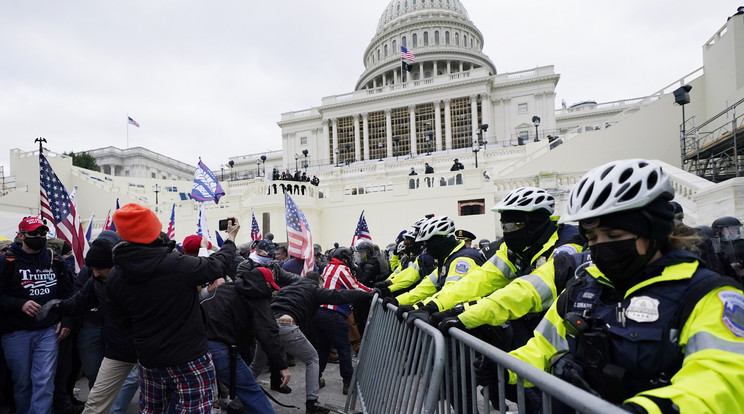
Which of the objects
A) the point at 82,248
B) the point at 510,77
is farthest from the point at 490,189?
the point at 510,77

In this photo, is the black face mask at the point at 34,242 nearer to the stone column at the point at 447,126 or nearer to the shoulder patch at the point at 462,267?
the shoulder patch at the point at 462,267

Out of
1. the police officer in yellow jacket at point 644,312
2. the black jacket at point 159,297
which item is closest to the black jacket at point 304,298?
the black jacket at point 159,297

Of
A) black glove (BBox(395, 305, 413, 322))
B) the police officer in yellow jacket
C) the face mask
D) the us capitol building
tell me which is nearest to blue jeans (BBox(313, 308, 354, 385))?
the face mask

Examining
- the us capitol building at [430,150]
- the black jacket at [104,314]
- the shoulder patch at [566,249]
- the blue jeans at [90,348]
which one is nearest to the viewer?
the shoulder patch at [566,249]

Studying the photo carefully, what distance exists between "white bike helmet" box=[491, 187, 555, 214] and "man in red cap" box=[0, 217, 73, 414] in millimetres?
4298

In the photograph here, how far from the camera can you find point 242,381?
4.00 metres

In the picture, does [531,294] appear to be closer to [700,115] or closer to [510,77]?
[700,115]

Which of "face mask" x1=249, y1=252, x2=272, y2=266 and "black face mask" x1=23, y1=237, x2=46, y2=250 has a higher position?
"black face mask" x1=23, y1=237, x2=46, y2=250

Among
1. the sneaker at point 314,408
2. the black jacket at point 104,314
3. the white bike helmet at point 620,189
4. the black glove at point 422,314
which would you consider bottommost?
the sneaker at point 314,408

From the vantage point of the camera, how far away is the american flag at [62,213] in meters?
6.46

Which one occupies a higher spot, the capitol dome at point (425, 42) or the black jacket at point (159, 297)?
the capitol dome at point (425, 42)

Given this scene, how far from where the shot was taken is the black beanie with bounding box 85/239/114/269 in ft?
12.5

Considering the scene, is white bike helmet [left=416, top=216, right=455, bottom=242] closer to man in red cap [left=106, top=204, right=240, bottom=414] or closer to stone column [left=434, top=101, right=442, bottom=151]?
man in red cap [left=106, top=204, right=240, bottom=414]

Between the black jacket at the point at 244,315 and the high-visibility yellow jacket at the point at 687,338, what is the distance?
119 inches
